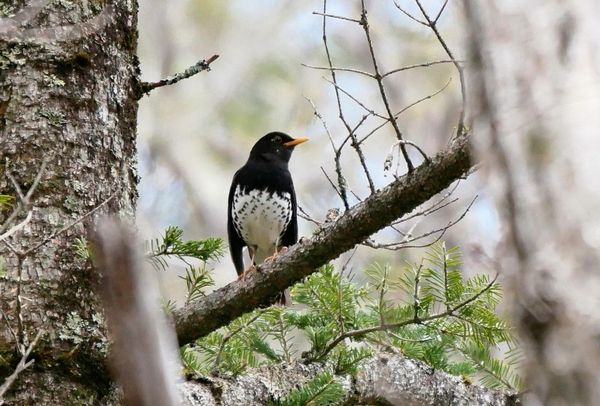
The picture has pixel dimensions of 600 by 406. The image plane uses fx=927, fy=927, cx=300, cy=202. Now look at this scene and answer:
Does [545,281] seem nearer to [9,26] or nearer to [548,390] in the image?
[548,390]

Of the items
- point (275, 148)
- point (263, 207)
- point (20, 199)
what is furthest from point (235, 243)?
point (20, 199)

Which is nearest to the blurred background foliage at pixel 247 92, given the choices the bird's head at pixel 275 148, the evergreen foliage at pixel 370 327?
the bird's head at pixel 275 148

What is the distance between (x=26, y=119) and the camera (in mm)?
2992

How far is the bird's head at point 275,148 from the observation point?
Answer: 6.45 m

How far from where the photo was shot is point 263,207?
238 inches

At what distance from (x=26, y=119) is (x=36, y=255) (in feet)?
1.55

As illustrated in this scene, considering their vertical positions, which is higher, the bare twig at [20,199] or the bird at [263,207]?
the bird at [263,207]

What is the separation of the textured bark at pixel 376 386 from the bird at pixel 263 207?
273 centimetres

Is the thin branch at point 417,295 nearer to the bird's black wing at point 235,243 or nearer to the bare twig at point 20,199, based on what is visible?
the bare twig at point 20,199

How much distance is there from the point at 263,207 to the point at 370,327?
9.60 ft

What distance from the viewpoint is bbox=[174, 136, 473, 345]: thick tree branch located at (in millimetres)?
2637

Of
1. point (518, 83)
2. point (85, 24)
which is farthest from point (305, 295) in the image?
point (518, 83)

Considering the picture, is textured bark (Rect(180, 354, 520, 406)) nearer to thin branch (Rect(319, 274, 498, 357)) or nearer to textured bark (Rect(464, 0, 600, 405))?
thin branch (Rect(319, 274, 498, 357))

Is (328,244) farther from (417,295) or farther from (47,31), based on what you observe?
(47,31)
